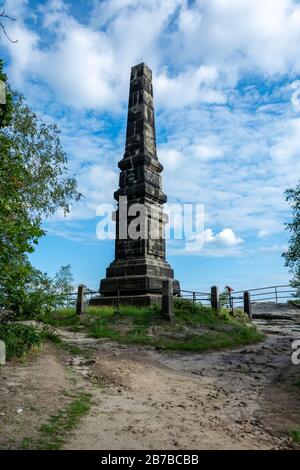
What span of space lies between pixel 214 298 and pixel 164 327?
4.42m

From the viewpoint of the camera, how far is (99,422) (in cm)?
433

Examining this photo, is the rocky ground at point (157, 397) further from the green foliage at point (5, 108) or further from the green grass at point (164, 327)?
the green foliage at point (5, 108)

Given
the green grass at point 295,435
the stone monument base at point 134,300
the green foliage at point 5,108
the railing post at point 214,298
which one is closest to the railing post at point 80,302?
the stone monument base at point 134,300

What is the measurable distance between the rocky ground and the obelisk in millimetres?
4366

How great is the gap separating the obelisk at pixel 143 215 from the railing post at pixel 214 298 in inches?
61.7

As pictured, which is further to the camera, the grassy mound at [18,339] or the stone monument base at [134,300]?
the stone monument base at [134,300]

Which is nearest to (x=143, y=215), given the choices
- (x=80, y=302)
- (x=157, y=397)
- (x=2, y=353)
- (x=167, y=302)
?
(x=167, y=302)

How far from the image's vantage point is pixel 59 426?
4.09 meters

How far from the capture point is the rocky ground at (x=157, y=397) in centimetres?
396

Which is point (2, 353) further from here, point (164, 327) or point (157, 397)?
point (164, 327)

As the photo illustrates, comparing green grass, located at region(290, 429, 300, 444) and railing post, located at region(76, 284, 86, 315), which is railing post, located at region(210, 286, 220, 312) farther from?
green grass, located at region(290, 429, 300, 444)
